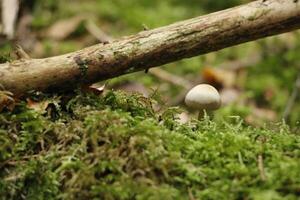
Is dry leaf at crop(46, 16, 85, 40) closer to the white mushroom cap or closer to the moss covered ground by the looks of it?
the white mushroom cap

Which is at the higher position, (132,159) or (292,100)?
(292,100)

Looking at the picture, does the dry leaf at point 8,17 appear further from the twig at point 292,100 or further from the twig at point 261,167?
the twig at point 261,167

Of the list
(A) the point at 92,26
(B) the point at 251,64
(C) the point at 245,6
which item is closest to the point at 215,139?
(C) the point at 245,6

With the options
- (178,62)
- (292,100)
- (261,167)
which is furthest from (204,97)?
(178,62)

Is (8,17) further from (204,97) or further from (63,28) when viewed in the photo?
(204,97)

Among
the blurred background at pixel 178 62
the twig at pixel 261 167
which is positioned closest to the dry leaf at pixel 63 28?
the blurred background at pixel 178 62

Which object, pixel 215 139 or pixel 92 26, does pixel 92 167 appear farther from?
pixel 92 26

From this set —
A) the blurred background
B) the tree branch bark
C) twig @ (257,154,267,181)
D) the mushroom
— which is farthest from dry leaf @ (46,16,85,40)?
twig @ (257,154,267,181)
